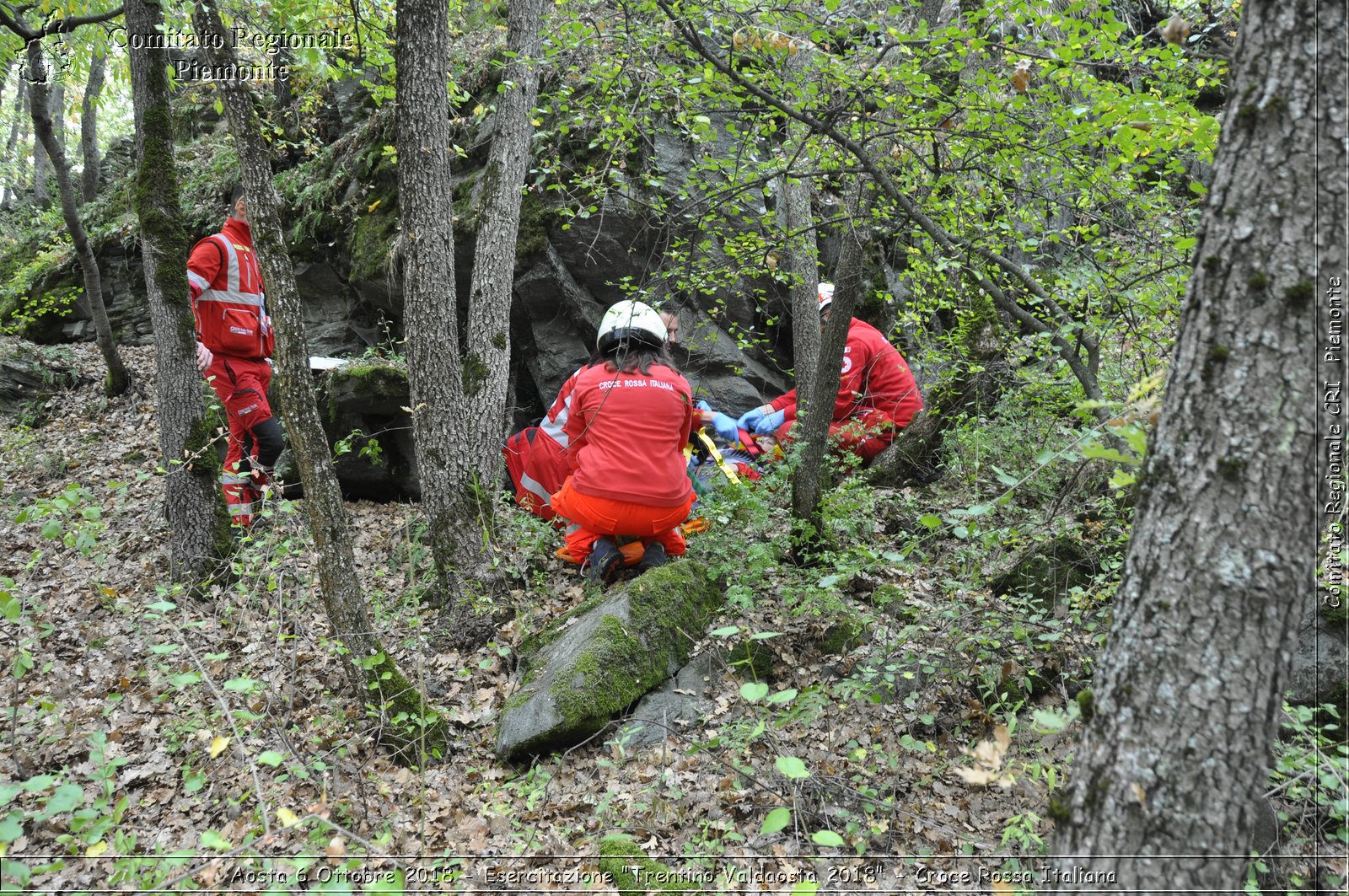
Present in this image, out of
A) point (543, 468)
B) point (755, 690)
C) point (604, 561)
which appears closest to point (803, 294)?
point (543, 468)

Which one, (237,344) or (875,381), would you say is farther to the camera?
(875,381)

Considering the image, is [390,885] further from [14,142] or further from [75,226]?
[14,142]

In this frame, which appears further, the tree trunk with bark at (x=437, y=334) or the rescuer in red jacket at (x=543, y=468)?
the rescuer in red jacket at (x=543, y=468)

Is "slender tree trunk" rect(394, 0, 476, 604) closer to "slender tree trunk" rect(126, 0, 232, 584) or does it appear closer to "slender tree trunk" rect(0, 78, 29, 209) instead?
"slender tree trunk" rect(126, 0, 232, 584)

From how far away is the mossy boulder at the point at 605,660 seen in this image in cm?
396

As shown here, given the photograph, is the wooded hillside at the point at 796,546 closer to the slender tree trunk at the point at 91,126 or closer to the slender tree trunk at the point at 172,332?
the slender tree trunk at the point at 172,332

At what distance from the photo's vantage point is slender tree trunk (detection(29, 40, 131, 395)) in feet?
27.1

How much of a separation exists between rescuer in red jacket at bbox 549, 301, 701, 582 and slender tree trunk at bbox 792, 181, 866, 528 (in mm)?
839

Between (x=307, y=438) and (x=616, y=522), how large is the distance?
212cm

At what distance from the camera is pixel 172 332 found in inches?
223

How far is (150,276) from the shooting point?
5.68 metres

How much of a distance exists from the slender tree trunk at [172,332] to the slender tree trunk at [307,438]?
2106 millimetres

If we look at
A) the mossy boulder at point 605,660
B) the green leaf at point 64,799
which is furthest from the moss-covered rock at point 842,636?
the green leaf at point 64,799

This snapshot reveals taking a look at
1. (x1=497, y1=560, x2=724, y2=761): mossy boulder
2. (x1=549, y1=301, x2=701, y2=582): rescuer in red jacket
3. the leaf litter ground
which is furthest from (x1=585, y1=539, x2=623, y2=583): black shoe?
(x1=497, y1=560, x2=724, y2=761): mossy boulder
